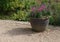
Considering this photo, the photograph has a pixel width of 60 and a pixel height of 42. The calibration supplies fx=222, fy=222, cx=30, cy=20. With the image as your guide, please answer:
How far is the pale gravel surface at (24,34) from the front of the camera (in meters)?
7.01

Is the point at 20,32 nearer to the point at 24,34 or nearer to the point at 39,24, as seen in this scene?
the point at 24,34

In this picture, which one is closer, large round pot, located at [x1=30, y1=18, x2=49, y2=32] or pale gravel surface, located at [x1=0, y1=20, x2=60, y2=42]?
pale gravel surface, located at [x1=0, y1=20, x2=60, y2=42]

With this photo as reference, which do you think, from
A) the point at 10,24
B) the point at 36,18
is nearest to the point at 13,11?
the point at 10,24

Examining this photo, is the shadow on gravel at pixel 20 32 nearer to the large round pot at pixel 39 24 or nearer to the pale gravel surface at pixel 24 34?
the pale gravel surface at pixel 24 34

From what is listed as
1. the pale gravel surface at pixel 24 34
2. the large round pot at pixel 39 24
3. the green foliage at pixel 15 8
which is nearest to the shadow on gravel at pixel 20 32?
the pale gravel surface at pixel 24 34

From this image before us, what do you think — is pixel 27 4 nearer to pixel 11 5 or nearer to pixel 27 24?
pixel 11 5

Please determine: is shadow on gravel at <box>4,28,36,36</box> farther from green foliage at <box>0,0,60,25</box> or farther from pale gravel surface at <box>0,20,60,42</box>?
green foliage at <box>0,0,60,25</box>

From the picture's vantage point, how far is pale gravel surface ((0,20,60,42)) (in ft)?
23.0

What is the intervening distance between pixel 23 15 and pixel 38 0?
150 centimetres

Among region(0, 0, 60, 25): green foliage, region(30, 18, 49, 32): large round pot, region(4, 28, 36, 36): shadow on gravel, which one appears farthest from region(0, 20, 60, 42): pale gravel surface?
region(0, 0, 60, 25): green foliage

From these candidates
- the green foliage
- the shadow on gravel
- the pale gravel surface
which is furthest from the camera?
the green foliage

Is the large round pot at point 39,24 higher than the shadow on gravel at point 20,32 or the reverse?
higher

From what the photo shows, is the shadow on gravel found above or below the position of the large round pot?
below

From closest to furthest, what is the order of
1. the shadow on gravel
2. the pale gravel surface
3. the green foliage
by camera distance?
the pale gravel surface < the shadow on gravel < the green foliage
